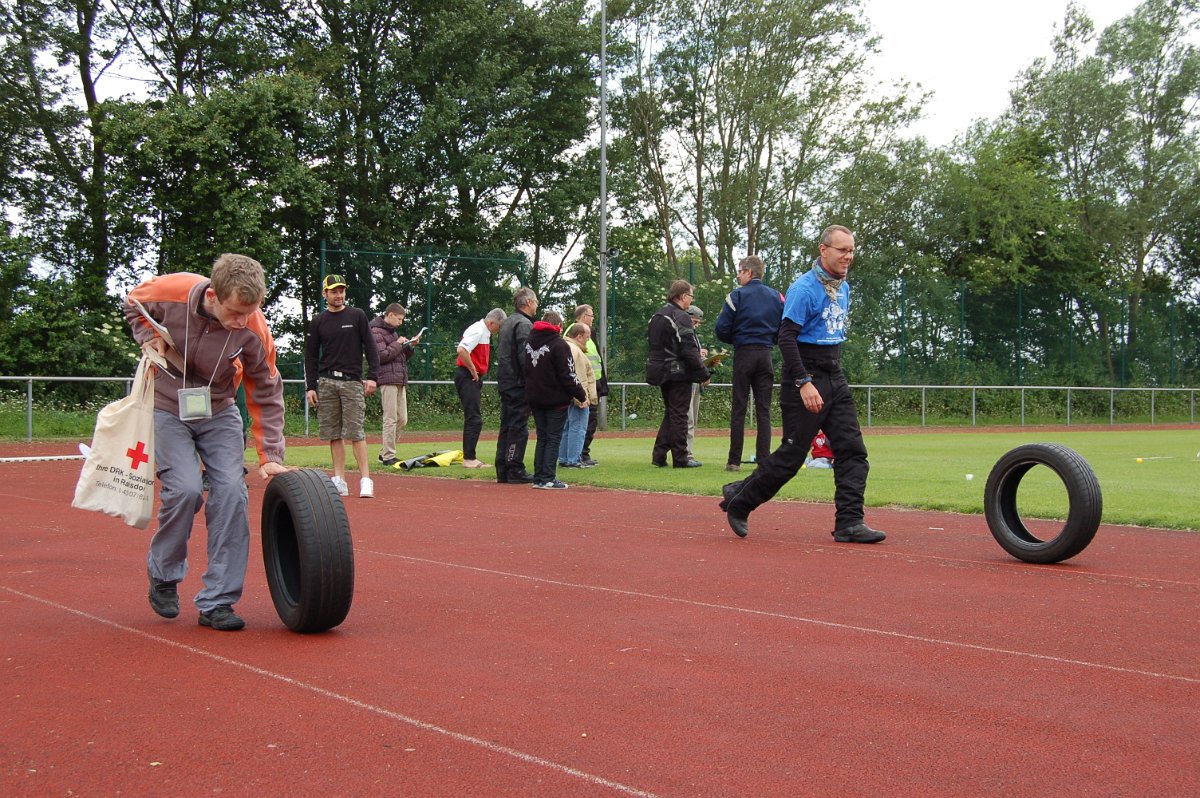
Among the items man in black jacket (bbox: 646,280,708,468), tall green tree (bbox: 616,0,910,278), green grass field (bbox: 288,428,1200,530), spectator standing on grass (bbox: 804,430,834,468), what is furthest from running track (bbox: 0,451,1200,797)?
tall green tree (bbox: 616,0,910,278)

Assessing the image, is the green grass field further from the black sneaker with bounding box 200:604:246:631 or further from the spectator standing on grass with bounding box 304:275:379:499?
the black sneaker with bounding box 200:604:246:631

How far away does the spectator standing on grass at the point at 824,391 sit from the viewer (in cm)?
794

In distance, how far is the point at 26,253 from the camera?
88.1 feet

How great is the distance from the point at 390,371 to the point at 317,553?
10.0 m

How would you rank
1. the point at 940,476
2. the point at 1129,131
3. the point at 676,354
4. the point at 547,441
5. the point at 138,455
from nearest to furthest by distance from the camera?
the point at 138,455
the point at 547,441
the point at 940,476
the point at 676,354
the point at 1129,131

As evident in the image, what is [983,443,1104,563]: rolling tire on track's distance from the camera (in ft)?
22.5

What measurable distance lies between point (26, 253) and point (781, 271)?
802 inches

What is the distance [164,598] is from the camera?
17.7ft

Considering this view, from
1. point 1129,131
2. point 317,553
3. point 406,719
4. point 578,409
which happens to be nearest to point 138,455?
point 317,553

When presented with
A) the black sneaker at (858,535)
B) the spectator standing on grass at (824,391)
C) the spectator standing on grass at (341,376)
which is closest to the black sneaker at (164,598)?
the spectator standing on grass at (824,391)

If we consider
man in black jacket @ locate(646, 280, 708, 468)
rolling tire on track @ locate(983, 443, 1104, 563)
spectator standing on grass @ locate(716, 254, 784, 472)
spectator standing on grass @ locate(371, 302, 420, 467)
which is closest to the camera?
rolling tire on track @ locate(983, 443, 1104, 563)

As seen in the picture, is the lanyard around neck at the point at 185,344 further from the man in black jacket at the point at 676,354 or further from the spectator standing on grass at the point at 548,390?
the man in black jacket at the point at 676,354

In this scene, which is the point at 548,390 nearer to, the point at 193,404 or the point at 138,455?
the point at 193,404

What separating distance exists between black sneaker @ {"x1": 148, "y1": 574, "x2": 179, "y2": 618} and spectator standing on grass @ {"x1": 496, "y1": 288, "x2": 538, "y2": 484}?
7.35 meters
